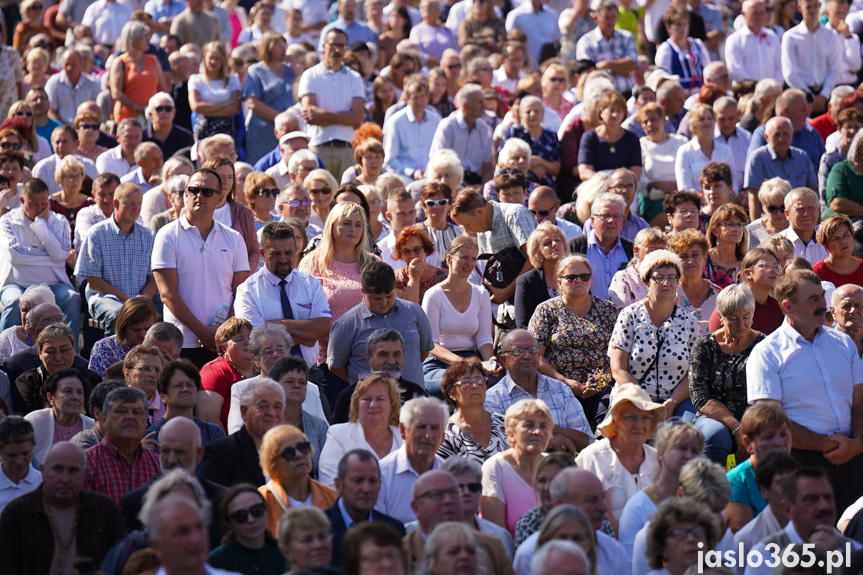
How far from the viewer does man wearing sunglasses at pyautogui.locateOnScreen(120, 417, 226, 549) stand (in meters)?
6.29

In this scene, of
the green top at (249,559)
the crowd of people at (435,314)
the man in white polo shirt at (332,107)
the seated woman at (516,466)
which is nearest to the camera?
the green top at (249,559)

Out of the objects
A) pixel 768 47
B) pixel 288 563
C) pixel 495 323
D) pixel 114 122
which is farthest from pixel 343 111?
pixel 288 563

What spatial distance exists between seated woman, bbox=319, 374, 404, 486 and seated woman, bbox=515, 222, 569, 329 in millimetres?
2106

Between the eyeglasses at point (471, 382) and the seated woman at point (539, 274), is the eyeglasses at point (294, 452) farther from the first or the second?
the seated woman at point (539, 274)

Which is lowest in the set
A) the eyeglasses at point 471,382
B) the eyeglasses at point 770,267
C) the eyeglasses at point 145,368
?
the eyeglasses at point 471,382

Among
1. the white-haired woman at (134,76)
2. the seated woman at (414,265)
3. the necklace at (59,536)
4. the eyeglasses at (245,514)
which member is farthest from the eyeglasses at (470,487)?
the white-haired woman at (134,76)

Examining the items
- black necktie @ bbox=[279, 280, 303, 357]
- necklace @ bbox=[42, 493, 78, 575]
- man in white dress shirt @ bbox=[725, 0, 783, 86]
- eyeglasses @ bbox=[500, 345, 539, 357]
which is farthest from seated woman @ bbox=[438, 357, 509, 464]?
man in white dress shirt @ bbox=[725, 0, 783, 86]

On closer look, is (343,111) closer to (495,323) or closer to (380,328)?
(495,323)

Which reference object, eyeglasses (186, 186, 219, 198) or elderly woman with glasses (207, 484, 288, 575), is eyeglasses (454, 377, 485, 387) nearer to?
elderly woman with glasses (207, 484, 288, 575)

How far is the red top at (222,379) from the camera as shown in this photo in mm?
7840

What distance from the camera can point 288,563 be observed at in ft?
19.4

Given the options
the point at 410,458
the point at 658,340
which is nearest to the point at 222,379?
the point at 410,458

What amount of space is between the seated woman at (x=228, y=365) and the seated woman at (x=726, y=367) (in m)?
2.60

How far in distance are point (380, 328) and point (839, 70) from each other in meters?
8.53
